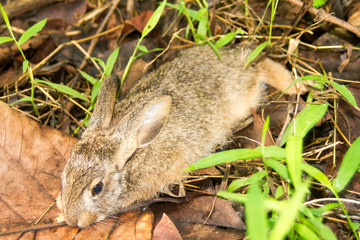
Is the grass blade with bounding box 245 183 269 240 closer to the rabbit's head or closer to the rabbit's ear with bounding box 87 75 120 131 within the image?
the rabbit's head

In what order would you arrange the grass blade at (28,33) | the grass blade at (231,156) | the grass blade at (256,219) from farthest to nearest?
the grass blade at (28,33)
the grass blade at (231,156)
the grass blade at (256,219)

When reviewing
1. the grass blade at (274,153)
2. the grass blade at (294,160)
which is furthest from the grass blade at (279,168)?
the grass blade at (294,160)

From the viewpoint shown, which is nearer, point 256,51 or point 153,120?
point 153,120

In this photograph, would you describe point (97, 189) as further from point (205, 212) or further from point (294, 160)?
point (294, 160)

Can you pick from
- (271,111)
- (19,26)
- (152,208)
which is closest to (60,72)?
(19,26)

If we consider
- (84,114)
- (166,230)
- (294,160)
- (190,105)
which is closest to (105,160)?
(166,230)

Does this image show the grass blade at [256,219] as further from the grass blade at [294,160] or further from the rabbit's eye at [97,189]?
the rabbit's eye at [97,189]

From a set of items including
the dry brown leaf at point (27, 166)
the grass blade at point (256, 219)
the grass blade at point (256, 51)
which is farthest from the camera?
the grass blade at point (256, 51)
